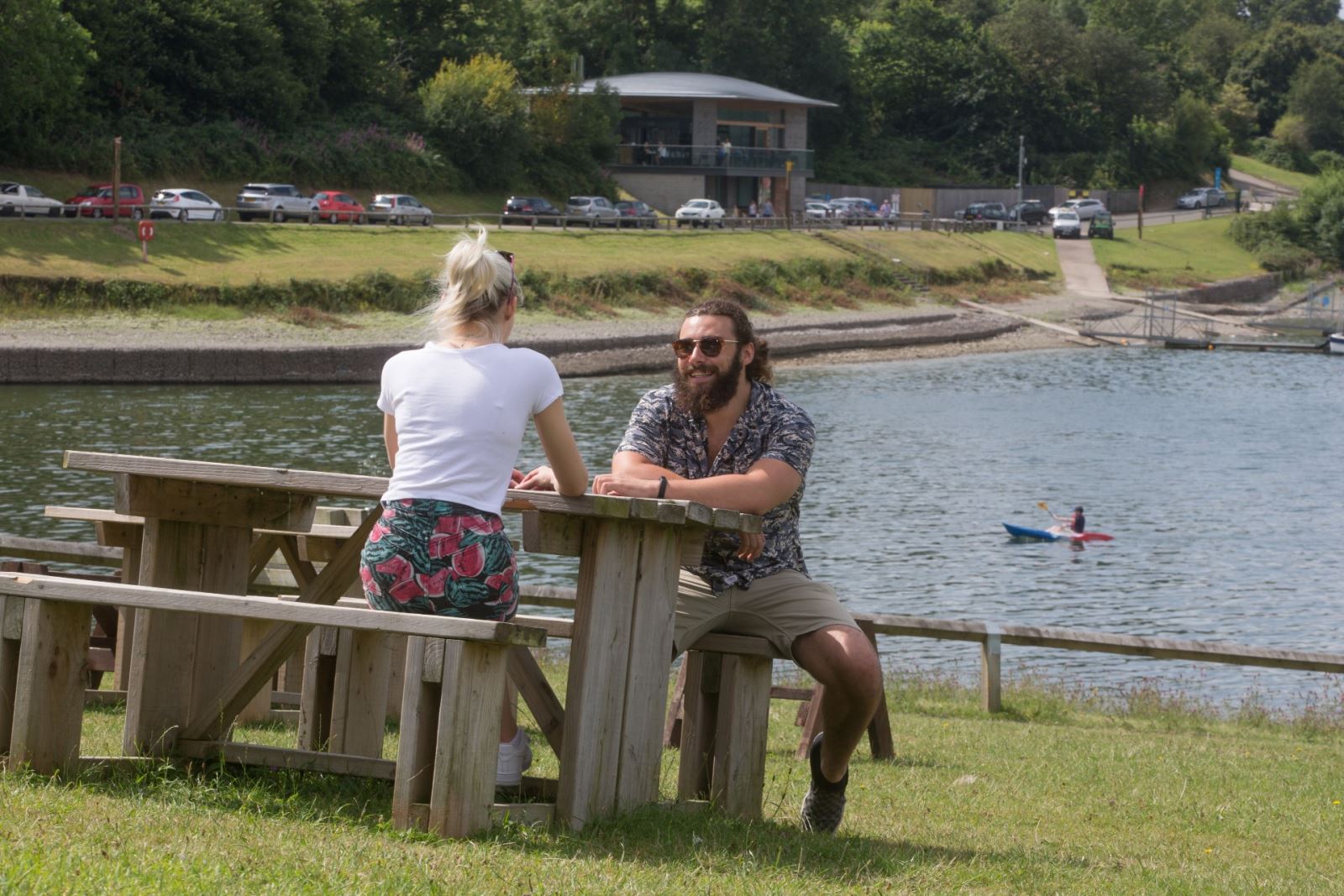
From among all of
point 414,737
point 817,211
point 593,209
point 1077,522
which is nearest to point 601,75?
point 817,211

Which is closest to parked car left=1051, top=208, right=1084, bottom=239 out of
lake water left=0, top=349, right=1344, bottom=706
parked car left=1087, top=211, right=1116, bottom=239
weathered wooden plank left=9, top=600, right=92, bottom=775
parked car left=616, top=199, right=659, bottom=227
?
parked car left=1087, top=211, right=1116, bottom=239

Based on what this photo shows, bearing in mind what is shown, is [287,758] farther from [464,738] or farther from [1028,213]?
[1028,213]

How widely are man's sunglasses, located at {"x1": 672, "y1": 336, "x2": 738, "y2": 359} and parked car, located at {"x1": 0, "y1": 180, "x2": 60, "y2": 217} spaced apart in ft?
155

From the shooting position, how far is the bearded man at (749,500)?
233 inches

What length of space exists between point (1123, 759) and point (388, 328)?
135 feet

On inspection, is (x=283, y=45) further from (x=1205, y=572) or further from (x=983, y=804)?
(x=983, y=804)

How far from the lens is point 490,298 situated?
Result: 5.37m

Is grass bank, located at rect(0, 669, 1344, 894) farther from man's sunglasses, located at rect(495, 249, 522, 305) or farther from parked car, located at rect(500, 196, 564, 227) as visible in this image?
parked car, located at rect(500, 196, 564, 227)

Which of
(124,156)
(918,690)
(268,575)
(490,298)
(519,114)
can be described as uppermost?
(519,114)

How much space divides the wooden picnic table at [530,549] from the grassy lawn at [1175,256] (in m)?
78.8

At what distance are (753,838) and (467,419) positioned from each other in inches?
69.7

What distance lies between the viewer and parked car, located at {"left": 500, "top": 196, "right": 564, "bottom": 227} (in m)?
65.3

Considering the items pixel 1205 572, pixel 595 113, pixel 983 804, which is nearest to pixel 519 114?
pixel 595 113

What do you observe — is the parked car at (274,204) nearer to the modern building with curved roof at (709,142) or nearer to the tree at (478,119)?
the tree at (478,119)
